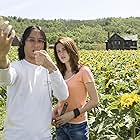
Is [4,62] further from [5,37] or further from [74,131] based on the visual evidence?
[74,131]

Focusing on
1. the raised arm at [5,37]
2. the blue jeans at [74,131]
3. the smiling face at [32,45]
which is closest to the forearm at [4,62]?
the raised arm at [5,37]

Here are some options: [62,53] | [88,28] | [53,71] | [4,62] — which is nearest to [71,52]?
[62,53]

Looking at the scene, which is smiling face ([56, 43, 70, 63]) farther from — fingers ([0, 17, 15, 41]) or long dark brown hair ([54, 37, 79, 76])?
fingers ([0, 17, 15, 41])

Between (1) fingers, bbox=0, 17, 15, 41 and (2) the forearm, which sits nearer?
(1) fingers, bbox=0, 17, 15, 41

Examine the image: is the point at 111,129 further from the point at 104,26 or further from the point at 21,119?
the point at 104,26

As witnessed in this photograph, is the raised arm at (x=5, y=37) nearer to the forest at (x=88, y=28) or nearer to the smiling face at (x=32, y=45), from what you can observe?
the smiling face at (x=32, y=45)

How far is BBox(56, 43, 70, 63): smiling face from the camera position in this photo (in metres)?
2.79

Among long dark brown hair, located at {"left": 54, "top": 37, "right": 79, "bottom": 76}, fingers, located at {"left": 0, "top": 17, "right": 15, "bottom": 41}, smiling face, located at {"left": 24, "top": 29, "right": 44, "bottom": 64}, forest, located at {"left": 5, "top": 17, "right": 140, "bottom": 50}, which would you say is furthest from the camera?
forest, located at {"left": 5, "top": 17, "right": 140, "bottom": 50}

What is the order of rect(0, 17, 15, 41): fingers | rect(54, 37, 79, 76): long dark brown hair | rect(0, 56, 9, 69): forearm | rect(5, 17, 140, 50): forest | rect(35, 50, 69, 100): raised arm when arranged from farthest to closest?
1. rect(5, 17, 140, 50): forest
2. rect(54, 37, 79, 76): long dark brown hair
3. rect(35, 50, 69, 100): raised arm
4. rect(0, 56, 9, 69): forearm
5. rect(0, 17, 15, 41): fingers

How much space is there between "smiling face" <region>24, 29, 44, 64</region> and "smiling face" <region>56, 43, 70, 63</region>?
0.27 metres

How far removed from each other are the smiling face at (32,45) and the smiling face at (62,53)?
0.27 m

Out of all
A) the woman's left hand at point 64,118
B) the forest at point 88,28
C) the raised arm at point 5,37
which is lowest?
the forest at point 88,28

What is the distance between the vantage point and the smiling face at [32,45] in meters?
2.52

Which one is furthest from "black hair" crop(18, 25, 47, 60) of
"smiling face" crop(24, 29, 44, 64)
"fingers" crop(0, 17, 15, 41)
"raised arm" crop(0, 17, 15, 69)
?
"fingers" crop(0, 17, 15, 41)
